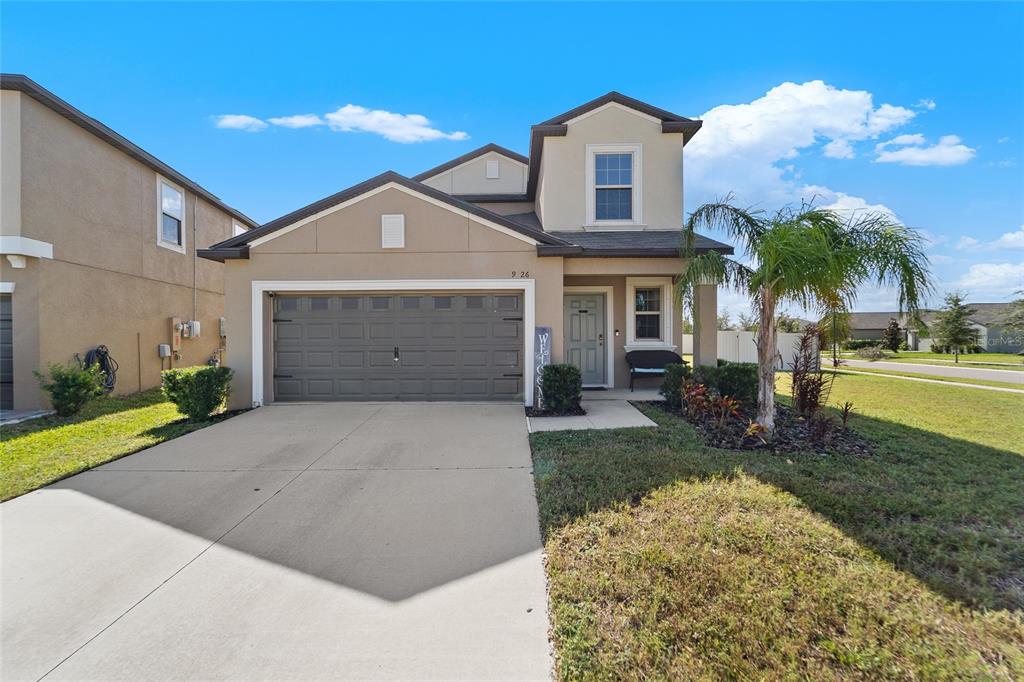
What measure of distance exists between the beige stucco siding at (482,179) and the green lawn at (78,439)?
30.7 ft

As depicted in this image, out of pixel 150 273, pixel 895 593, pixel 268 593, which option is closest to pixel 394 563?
pixel 268 593

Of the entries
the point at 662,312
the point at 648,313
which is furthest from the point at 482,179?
the point at 662,312

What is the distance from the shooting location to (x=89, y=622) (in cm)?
261

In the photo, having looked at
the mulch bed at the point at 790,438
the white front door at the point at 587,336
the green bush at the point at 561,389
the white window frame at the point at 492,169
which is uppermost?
the white window frame at the point at 492,169

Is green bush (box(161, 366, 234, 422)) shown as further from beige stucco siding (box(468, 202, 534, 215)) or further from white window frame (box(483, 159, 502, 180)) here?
white window frame (box(483, 159, 502, 180))

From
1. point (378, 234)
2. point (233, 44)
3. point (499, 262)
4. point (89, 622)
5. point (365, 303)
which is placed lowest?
point (89, 622)

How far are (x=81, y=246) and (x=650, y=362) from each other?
42.9 feet

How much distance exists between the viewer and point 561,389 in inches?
310

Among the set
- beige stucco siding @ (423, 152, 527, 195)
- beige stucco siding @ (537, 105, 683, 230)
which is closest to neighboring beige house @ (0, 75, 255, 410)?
beige stucco siding @ (423, 152, 527, 195)

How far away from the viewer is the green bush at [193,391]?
7492mm

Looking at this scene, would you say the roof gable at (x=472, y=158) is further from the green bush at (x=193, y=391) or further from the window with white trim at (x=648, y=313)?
the green bush at (x=193, y=391)

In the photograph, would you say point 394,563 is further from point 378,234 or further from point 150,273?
point 150,273

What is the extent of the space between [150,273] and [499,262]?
9.96m

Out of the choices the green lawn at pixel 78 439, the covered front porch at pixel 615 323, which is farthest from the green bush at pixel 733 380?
the green lawn at pixel 78 439
